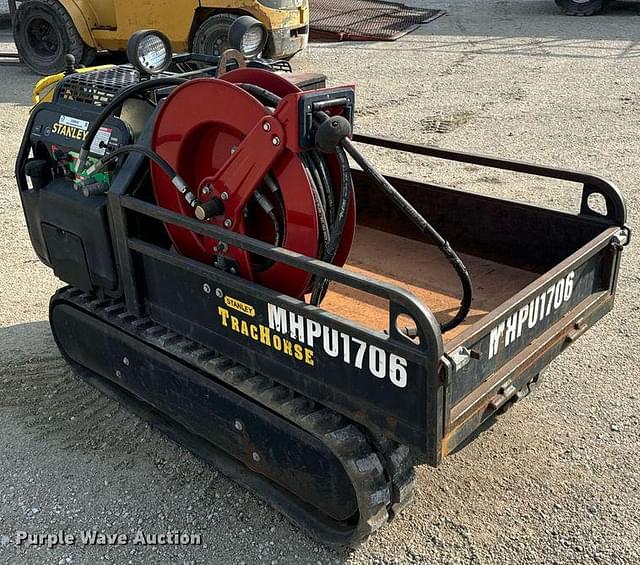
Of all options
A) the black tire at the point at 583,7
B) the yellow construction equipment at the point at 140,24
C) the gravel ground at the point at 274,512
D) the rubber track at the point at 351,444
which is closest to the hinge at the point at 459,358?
the rubber track at the point at 351,444

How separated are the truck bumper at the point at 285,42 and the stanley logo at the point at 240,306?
7.27 metres

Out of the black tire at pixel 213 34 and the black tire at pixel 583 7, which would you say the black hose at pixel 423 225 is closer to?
the black tire at pixel 213 34

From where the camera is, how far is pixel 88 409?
375 centimetres

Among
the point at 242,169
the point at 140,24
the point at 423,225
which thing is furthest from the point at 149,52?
the point at 140,24

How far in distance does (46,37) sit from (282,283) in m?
9.26

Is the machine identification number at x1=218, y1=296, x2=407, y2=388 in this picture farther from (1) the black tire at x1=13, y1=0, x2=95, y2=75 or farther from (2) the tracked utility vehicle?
(1) the black tire at x1=13, y1=0, x2=95, y2=75

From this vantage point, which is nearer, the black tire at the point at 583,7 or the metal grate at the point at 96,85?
the metal grate at the point at 96,85

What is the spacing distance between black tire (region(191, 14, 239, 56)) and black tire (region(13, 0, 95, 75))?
1.63 m

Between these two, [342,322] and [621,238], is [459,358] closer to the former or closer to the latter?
[342,322]

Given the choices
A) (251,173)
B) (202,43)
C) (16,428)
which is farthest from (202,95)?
(202,43)

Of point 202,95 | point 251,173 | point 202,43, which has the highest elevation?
point 202,95

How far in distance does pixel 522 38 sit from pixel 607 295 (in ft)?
36.5

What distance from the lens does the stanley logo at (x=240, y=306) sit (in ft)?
9.18

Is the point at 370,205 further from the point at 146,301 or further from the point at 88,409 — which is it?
the point at 88,409
